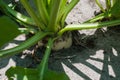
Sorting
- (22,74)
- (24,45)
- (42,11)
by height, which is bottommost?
(22,74)

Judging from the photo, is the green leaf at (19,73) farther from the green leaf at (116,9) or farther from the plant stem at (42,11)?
the green leaf at (116,9)

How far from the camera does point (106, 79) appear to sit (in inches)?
52.1

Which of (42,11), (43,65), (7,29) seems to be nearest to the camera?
(7,29)

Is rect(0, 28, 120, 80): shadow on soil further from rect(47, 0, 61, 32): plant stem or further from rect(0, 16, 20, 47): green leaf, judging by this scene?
rect(0, 16, 20, 47): green leaf

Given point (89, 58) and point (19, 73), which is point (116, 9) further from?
point (19, 73)

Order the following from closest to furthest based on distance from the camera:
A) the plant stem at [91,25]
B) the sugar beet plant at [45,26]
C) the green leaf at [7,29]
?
1. the green leaf at [7,29]
2. the sugar beet plant at [45,26]
3. the plant stem at [91,25]

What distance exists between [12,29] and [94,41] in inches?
21.0

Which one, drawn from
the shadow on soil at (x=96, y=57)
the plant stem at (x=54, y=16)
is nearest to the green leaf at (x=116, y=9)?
the shadow on soil at (x=96, y=57)

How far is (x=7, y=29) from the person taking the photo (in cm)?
107

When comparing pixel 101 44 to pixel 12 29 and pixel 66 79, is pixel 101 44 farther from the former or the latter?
pixel 12 29

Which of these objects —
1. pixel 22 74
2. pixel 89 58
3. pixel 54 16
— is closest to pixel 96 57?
pixel 89 58

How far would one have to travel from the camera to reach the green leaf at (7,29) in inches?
41.6

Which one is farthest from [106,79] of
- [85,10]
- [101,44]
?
[85,10]

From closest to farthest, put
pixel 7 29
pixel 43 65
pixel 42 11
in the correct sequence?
pixel 7 29 → pixel 43 65 → pixel 42 11
